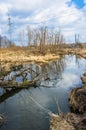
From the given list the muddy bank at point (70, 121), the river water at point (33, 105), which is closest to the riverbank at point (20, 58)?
the river water at point (33, 105)

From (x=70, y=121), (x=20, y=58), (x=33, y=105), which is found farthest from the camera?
(x=20, y=58)

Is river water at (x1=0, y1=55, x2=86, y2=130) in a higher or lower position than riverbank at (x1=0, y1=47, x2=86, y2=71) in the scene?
lower

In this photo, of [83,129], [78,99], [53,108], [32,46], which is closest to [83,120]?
[83,129]

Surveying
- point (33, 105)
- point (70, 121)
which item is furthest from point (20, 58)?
point (70, 121)

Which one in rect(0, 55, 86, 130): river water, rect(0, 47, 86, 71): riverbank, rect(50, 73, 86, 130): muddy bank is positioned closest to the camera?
rect(50, 73, 86, 130): muddy bank

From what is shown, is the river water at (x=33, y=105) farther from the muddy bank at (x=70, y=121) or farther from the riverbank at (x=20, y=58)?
the riverbank at (x=20, y=58)

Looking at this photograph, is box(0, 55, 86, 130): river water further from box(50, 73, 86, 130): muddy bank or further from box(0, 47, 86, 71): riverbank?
box(0, 47, 86, 71): riverbank

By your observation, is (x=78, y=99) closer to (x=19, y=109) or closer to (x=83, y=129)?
(x=19, y=109)

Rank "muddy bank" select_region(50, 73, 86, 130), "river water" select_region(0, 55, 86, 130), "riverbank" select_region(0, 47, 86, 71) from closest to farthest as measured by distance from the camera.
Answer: "muddy bank" select_region(50, 73, 86, 130), "river water" select_region(0, 55, 86, 130), "riverbank" select_region(0, 47, 86, 71)

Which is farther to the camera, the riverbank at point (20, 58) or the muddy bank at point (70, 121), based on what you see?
the riverbank at point (20, 58)

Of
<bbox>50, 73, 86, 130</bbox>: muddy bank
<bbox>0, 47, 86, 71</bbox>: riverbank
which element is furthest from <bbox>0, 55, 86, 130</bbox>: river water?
<bbox>0, 47, 86, 71</bbox>: riverbank

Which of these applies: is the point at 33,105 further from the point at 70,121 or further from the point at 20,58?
the point at 20,58

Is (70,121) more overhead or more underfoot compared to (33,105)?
more overhead

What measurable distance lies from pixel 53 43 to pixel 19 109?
2476 inches
